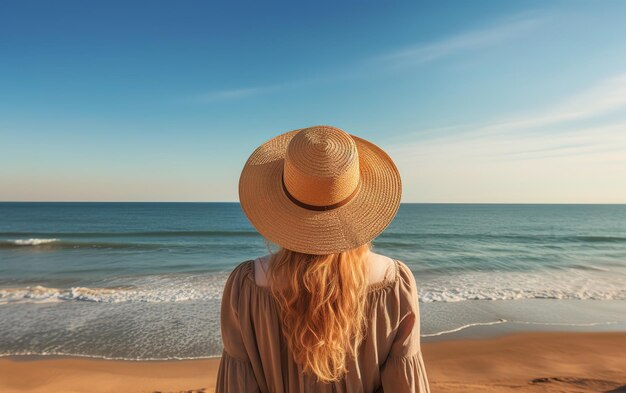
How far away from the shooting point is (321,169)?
1.14m

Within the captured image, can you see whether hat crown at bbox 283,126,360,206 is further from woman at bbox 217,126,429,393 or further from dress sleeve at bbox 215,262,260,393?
dress sleeve at bbox 215,262,260,393

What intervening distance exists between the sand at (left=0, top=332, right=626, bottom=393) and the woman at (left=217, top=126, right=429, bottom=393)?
3297 millimetres

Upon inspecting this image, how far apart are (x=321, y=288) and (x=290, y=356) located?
0.29m

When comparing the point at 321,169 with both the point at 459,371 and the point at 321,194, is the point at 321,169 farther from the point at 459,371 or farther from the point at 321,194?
the point at 459,371

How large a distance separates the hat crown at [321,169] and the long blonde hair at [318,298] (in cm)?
19

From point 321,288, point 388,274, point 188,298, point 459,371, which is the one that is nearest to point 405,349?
point 388,274

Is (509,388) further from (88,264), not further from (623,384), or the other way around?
(88,264)

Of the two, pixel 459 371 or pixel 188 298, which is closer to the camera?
pixel 459 371

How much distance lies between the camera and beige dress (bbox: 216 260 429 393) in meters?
1.24

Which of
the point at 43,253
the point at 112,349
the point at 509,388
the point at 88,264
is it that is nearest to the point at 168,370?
the point at 112,349

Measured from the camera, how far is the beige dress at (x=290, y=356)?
48.7 inches

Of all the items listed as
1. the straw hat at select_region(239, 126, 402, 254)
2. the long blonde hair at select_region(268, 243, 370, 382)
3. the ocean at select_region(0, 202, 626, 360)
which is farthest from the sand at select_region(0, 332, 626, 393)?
the straw hat at select_region(239, 126, 402, 254)

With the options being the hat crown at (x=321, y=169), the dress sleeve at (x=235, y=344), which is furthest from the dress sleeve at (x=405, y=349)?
the dress sleeve at (x=235, y=344)

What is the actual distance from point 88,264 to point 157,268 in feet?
7.83
